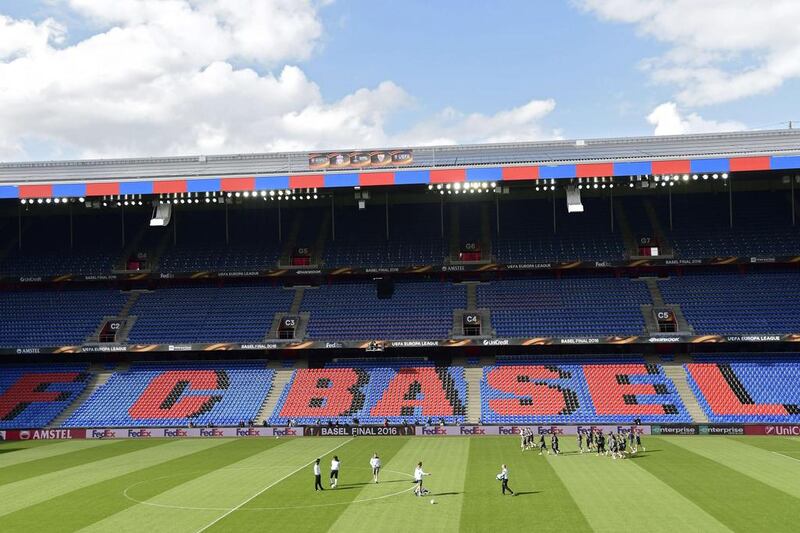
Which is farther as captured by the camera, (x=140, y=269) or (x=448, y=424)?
(x=140, y=269)

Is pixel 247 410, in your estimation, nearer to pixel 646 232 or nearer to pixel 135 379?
pixel 135 379

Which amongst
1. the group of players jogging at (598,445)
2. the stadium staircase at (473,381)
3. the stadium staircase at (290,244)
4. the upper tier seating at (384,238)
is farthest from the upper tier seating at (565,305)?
the stadium staircase at (290,244)

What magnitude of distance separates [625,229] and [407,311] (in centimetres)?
1981

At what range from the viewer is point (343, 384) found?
51.4 metres

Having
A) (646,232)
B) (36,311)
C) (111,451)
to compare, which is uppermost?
(646,232)

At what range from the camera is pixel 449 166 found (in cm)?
5103

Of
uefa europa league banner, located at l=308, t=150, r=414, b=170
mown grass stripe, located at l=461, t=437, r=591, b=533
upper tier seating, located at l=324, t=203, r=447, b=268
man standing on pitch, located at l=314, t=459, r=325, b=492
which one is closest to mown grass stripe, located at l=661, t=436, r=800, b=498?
mown grass stripe, located at l=461, t=437, r=591, b=533

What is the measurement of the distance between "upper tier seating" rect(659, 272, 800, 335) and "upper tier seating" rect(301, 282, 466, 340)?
17328 mm

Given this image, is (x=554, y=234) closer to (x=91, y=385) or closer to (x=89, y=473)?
(x=91, y=385)

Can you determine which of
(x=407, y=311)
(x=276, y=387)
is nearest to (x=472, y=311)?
(x=407, y=311)

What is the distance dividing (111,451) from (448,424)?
20.6 meters

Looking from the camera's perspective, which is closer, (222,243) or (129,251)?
(129,251)

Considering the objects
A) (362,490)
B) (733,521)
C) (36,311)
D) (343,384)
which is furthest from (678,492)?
(36,311)

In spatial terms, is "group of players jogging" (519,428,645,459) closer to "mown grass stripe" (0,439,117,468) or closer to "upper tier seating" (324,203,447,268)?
"upper tier seating" (324,203,447,268)
